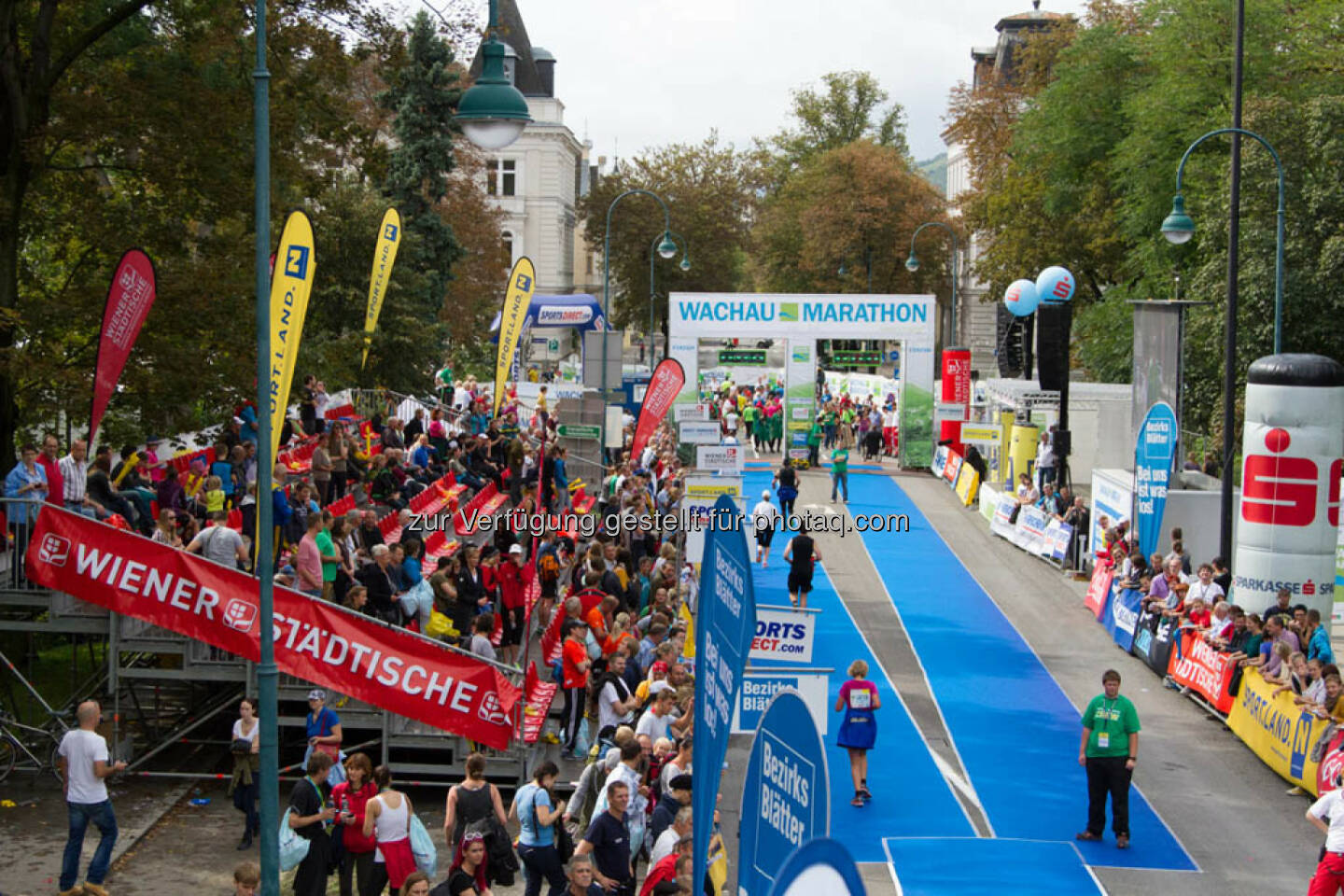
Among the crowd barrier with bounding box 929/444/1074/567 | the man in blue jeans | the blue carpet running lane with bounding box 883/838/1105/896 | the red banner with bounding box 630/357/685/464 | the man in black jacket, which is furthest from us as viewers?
the crowd barrier with bounding box 929/444/1074/567

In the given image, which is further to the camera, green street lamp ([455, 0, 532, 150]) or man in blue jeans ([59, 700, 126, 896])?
green street lamp ([455, 0, 532, 150])

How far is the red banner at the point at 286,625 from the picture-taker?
48.0 ft

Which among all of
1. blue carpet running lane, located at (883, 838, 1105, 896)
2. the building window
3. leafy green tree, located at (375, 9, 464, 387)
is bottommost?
blue carpet running lane, located at (883, 838, 1105, 896)

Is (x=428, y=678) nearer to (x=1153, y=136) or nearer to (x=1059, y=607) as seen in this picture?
(x=1059, y=607)

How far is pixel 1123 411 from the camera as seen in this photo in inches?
1539

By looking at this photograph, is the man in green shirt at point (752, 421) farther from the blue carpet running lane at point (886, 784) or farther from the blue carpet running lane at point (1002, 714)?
the blue carpet running lane at point (886, 784)

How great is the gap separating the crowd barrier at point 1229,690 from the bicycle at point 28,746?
11.9 m

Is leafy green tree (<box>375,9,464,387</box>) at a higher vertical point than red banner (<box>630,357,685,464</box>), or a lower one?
higher

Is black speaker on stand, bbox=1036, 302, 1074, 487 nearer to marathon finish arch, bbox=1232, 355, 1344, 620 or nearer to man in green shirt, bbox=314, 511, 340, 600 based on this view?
marathon finish arch, bbox=1232, 355, 1344, 620

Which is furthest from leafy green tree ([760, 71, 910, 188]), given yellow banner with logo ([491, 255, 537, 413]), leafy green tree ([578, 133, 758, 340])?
yellow banner with logo ([491, 255, 537, 413])

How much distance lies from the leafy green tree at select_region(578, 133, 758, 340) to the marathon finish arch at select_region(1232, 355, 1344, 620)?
64.1 m

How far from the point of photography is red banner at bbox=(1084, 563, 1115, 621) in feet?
80.1

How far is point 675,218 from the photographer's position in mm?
84562

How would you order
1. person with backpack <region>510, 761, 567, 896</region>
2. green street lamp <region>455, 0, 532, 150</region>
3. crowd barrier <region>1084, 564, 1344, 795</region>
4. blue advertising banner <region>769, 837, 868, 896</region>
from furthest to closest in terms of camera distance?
crowd barrier <region>1084, 564, 1344, 795</region> < green street lamp <region>455, 0, 532, 150</region> < person with backpack <region>510, 761, 567, 896</region> < blue advertising banner <region>769, 837, 868, 896</region>
